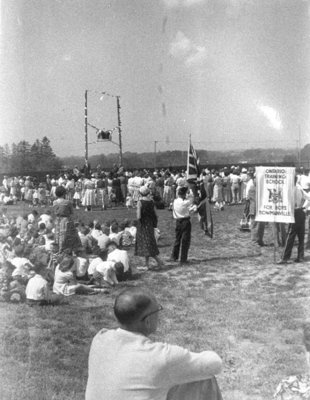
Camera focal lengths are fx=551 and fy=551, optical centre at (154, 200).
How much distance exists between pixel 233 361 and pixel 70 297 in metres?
3.23

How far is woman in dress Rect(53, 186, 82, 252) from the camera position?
9539mm

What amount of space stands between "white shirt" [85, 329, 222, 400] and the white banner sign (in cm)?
744

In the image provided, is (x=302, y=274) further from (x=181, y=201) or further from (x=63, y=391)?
(x=63, y=391)

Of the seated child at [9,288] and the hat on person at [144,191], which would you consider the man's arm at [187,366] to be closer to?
the seated child at [9,288]

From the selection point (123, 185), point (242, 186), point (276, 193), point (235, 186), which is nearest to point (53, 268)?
point (276, 193)

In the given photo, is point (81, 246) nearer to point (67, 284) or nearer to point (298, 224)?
point (67, 284)

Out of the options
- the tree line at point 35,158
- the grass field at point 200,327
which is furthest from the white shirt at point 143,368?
the tree line at point 35,158

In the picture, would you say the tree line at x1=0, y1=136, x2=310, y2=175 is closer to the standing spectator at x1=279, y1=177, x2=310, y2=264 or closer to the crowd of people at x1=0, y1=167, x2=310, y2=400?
the crowd of people at x1=0, y1=167, x2=310, y2=400

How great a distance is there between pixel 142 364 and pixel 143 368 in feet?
0.06

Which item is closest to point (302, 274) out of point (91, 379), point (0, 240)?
point (0, 240)

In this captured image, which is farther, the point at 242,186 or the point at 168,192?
the point at 242,186

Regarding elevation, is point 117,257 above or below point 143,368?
below

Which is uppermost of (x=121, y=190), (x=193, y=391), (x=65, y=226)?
(x=193, y=391)

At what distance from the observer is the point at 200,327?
21.1 ft
